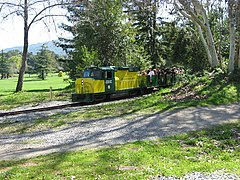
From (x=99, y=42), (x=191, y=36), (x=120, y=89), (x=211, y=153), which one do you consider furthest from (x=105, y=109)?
(x=191, y=36)

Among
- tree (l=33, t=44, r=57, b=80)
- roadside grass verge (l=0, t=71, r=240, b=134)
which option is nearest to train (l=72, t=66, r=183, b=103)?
roadside grass verge (l=0, t=71, r=240, b=134)

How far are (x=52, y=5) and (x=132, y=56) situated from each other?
10951 millimetres

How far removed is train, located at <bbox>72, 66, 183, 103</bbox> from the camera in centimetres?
1662

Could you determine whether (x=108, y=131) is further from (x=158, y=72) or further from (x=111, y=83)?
(x=158, y=72)

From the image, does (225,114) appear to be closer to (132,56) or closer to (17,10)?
(17,10)

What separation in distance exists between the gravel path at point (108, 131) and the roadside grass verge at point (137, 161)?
777 mm

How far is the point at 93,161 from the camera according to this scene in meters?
6.46

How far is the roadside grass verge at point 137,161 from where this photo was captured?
5.70m

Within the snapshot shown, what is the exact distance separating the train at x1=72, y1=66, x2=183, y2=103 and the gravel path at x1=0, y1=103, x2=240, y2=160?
4.26 metres

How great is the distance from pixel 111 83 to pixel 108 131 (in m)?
8.20

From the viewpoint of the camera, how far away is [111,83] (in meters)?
17.7

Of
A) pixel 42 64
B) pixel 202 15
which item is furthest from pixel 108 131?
pixel 42 64

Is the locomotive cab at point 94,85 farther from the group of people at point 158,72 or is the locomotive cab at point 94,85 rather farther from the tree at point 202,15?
the tree at point 202,15

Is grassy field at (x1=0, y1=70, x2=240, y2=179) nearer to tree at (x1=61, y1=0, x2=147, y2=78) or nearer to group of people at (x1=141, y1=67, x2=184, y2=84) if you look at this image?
group of people at (x1=141, y1=67, x2=184, y2=84)
